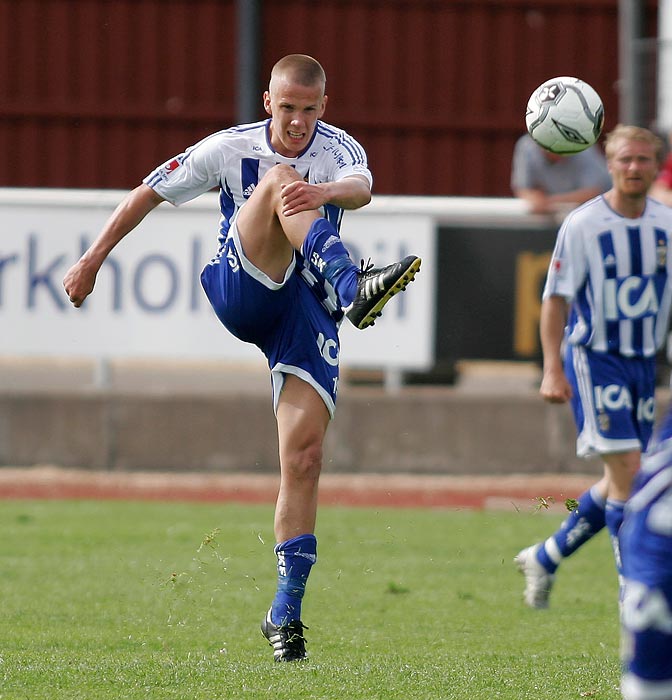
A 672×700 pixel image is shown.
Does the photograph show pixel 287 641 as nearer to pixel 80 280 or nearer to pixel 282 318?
pixel 282 318

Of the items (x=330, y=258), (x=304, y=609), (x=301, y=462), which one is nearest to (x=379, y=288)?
(x=330, y=258)

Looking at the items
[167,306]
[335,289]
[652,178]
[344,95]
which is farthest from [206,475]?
[344,95]

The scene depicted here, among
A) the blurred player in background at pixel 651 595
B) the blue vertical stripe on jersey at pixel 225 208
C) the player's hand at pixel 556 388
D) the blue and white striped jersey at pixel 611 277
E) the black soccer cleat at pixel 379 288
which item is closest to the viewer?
the blurred player in background at pixel 651 595

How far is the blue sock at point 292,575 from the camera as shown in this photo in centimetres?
562

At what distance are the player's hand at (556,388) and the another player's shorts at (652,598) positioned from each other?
3333 millimetres

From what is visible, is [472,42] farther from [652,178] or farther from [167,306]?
[652,178]

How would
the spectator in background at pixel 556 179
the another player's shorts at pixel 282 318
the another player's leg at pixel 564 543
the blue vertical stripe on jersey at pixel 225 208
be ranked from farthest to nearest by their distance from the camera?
1. the spectator in background at pixel 556 179
2. the another player's leg at pixel 564 543
3. the blue vertical stripe on jersey at pixel 225 208
4. the another player's shorts at pixel 282 318

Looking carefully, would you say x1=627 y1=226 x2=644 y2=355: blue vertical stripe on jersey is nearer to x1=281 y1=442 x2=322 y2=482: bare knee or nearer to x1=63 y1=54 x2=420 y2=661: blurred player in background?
x1=63 y1=54 x2=420 y2=661: blurred player in background

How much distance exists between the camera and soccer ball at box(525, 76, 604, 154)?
21.5ft

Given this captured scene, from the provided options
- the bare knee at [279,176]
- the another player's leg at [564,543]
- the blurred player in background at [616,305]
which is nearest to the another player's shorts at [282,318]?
the bare knee at [279,176]

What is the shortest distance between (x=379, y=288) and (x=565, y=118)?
64.6 inches

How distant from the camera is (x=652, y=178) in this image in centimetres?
696

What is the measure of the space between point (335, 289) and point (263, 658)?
1.38m

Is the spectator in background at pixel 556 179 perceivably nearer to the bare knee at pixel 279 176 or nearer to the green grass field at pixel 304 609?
the green grass field at pixel 304 609
